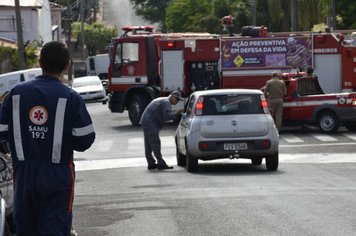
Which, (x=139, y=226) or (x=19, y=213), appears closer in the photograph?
(x=19, y=213)

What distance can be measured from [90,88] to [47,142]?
47624 millimetres

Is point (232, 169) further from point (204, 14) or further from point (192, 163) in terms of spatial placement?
point (204, 14)

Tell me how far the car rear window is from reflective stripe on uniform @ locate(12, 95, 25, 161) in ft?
38.4

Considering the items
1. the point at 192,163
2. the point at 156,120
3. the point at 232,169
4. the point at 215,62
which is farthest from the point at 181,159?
the point at 215,62

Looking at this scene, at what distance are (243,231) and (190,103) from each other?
30.3 ft

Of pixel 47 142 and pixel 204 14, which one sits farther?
pixel 204 14

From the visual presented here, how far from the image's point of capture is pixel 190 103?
64.6ft

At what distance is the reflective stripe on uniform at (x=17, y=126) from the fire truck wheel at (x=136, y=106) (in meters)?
26.2

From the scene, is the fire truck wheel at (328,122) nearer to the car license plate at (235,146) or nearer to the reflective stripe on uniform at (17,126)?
the car license plate at (235,146)

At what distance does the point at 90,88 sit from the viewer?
54.3m

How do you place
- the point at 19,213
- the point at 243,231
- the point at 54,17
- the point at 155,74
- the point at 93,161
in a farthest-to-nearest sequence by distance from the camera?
the point at 54,17
the point at 155,74
the point at 93,161
the point at 243,231
the point at 19,213

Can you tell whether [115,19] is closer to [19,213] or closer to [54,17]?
[54,17]

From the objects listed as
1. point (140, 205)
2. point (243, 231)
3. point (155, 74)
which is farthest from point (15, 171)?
point (155, 74)

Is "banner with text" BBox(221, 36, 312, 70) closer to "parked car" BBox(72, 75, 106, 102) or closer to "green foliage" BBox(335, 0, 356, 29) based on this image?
"green foliage" BBox(335, 0, 356, 29)
